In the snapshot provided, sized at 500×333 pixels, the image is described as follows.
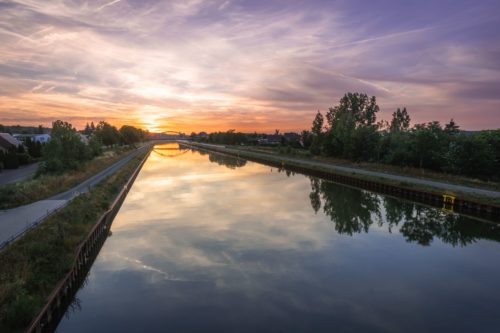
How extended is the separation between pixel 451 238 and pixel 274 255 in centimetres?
1088

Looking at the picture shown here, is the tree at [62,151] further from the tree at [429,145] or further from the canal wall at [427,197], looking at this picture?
the tree at [429,145]

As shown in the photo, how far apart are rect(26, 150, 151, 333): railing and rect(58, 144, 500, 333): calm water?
13.4 inches

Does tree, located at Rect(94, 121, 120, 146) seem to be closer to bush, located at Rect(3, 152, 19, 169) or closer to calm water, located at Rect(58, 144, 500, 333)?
bush, located at Rect(3, 152, 19, 169)

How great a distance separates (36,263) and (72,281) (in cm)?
167

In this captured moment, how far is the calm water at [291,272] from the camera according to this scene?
11.0 m

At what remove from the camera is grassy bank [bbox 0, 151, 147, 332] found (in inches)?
356

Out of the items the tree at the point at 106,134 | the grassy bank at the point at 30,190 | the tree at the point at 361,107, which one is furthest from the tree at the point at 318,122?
the grassy bank at the point at 30,190

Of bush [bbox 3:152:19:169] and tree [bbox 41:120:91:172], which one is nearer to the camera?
A: tree [bbox 41:120:91:172]

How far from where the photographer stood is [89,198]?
2262 cm

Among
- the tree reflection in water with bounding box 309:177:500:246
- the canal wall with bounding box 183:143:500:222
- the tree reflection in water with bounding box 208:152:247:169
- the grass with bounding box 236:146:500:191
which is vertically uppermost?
the grass with bounding box 236:146:500:191

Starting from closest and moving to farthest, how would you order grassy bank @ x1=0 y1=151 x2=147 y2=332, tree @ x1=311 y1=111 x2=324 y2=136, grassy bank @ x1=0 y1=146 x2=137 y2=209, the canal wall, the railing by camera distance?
grassy bank @ x1=0 y1=151 x2=147 y2=332, the railing, grassy bank @ x1=0 y1=146 x2=137 y2=209, the canal wall, tree @ x1=311 y1=111 x2=324 y2=136

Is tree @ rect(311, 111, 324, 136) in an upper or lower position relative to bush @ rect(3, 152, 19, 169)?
upper

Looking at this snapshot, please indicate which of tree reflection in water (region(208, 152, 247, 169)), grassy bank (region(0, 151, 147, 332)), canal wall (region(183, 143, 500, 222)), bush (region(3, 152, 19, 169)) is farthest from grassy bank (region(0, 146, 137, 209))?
tree reflection in water (region(208, 152, 247, 169))

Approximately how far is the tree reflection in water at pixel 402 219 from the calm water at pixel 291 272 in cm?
12
